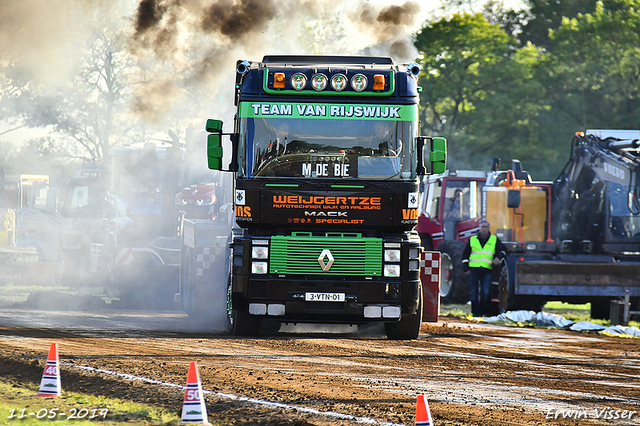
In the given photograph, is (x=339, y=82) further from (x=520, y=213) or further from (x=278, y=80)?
(x=520, y=213)

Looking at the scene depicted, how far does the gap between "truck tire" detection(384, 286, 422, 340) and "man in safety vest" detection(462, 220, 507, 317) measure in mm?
6464

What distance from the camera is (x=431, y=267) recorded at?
13000 mm

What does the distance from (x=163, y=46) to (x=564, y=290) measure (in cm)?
1311

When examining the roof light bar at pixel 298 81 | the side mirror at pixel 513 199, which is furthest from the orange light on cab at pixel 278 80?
the side mirror at pixel 513 199

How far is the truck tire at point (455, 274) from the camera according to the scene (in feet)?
68.7

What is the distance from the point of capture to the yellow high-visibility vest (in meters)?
17.9

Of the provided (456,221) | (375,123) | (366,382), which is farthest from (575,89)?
(366,382)

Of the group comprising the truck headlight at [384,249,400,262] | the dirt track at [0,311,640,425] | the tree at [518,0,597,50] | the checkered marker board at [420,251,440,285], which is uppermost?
the tree at [518,0,597,50]

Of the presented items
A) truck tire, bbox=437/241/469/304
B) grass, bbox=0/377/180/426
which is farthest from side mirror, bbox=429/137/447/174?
truck tire, bbox=437/241/469/304

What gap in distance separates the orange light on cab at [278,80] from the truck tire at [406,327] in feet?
10.3

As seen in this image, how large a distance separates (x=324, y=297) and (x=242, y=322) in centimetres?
144

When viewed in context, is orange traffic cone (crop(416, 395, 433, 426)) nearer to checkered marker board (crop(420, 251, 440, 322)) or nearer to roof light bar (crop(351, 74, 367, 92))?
roof light bar (crop(351, 74, 367, 92))

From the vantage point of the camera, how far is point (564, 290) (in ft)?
56.0

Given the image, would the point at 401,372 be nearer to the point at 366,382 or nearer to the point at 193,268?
the point at 366,382
